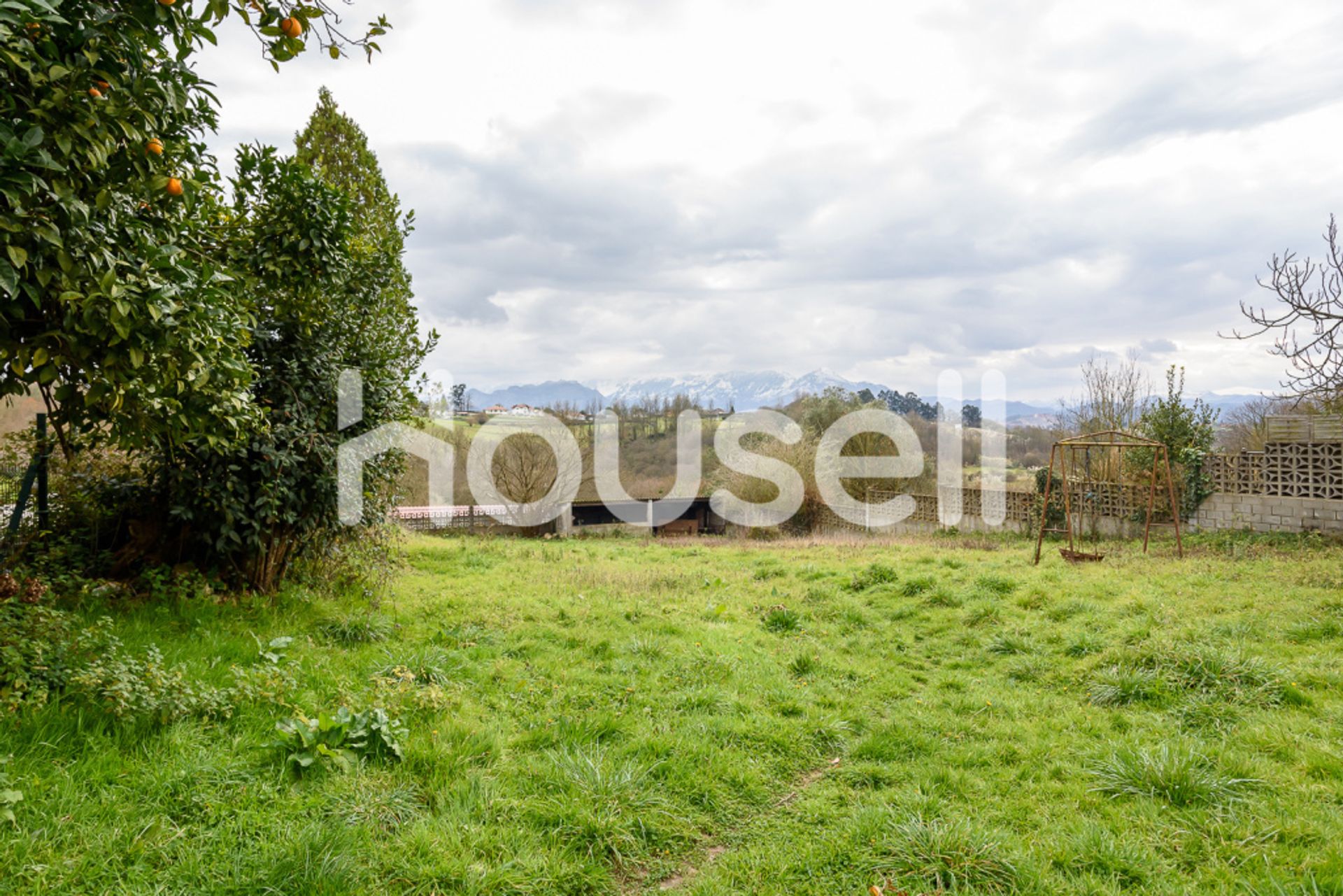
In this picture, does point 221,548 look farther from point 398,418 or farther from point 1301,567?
point 1301,567

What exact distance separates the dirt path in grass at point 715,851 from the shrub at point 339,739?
1486mm

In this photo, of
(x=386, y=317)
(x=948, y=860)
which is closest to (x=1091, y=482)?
(x=948, y=860)

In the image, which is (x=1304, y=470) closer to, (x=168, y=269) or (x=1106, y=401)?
(x=1106, y=401)

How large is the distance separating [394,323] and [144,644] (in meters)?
3.51

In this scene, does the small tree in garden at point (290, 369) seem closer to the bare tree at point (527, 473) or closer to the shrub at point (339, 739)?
the shrub at point (339, 739)

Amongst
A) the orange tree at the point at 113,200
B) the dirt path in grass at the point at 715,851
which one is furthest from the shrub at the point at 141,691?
the dirt path in grass at the point at 715,851

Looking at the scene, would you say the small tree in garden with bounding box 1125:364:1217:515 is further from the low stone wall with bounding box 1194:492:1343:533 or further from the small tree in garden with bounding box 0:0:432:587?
the small tree in garden with bounding box 0:0:432:587

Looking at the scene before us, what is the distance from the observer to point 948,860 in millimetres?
2783

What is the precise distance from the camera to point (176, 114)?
300 cm

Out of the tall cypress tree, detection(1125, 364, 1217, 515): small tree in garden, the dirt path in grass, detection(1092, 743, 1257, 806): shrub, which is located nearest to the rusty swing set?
detection(1125, 364, 1217, 515): small tree in garden

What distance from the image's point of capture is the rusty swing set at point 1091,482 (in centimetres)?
1041

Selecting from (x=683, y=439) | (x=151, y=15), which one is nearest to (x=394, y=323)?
(x=151, y=15)

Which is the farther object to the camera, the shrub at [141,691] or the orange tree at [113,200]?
the shrub at [141,691]

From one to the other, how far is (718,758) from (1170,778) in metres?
2.27
